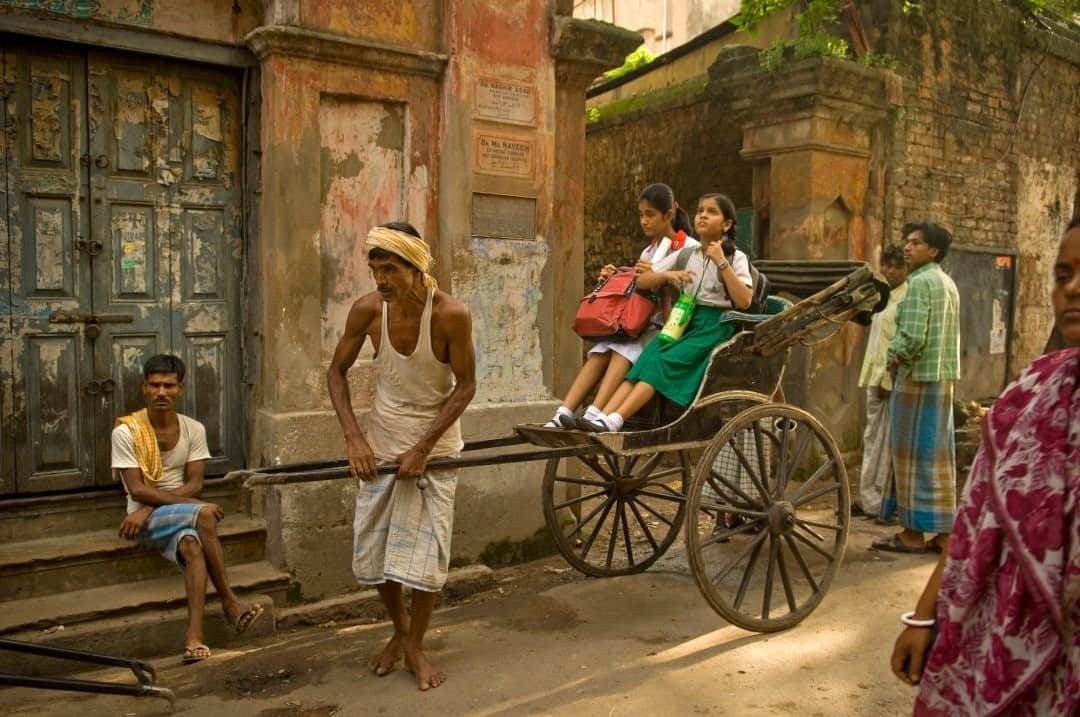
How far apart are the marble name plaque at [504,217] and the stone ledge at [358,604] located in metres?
2.11

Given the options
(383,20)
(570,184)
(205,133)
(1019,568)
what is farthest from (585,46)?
(1019,568)

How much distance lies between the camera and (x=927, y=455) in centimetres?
594

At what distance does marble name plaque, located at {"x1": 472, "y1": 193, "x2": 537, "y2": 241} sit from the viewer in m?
5.63

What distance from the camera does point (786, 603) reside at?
16.3ft

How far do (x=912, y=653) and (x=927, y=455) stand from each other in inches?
169

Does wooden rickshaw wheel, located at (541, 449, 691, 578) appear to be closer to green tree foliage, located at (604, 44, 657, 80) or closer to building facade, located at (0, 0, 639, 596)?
building facade, located at (0, 0, 639, 596)

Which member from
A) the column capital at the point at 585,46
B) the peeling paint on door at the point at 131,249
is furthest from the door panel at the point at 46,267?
the column capital at the point at 585,46

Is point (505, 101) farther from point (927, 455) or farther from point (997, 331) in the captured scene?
point (997, 331)

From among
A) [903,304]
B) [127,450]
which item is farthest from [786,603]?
[127,450]

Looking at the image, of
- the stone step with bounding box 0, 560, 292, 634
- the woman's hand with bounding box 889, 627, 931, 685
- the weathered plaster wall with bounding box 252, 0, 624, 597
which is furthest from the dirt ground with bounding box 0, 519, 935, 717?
the woman's hand with bounding box 889, 627, 931, 685

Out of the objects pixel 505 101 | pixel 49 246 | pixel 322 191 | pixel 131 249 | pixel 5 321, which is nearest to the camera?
pixel 5 321

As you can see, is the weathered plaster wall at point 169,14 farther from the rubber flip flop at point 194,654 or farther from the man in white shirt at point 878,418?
the man in white shirt at point 878,418

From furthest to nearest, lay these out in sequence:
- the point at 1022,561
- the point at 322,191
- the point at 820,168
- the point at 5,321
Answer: the point at 820,168 < the point at 322,191 < the point at 5,321 < the point at 1022,561

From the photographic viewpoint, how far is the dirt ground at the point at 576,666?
3732 millimetres
